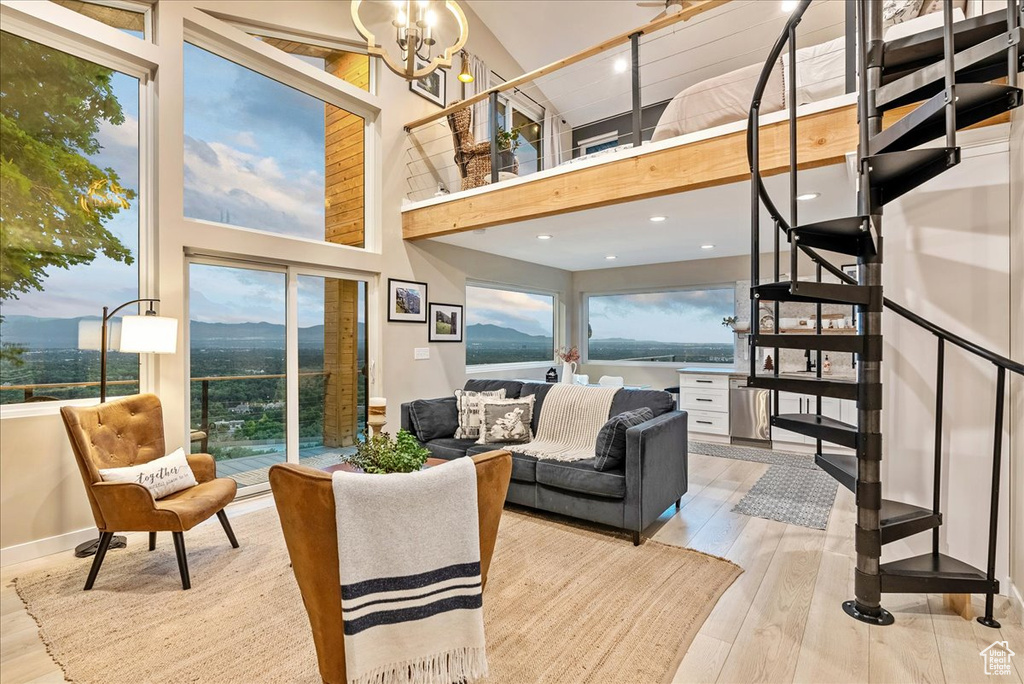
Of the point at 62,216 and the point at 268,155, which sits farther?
the point at 268,155

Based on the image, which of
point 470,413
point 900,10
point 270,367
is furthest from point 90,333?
point 900,10

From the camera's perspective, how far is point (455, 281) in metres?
5.55

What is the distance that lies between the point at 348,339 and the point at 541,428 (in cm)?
203

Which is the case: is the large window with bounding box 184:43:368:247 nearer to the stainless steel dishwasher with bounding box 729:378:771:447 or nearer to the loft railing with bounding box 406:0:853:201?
the loft railing with bounding box 406:0:853:201

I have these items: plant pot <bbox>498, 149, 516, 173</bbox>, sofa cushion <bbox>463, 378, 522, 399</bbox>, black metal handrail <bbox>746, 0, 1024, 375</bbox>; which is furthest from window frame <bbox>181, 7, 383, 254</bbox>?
black metal handrail <bbox>746, 0, 1024, 375</bbox>

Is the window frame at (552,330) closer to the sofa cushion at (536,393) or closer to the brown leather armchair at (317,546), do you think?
the sofa cushion at (536,393)

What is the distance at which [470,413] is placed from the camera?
395 centimetres

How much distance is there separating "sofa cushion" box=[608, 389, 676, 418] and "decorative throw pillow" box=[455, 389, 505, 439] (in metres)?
0.98

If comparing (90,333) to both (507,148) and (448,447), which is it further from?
(507,148)

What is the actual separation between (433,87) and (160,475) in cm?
465

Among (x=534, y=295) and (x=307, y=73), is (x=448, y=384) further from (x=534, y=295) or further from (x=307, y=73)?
(x=307, y=73)

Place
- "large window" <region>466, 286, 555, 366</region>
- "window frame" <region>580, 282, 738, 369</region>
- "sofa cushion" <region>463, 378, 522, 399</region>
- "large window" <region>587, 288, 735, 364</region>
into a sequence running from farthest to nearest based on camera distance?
"large window" <region>587, 288, 735, 364</region>
"window frame" <region>580, 282, 738, 369</region>
"large window" <region>466, 286, 555, 366</region>
"sofa cushion" <region>463, 378, 522, 399</region>

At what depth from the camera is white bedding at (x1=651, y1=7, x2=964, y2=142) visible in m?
2.95

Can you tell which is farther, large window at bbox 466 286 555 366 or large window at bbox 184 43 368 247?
large window at bbox 466 286 555 366
